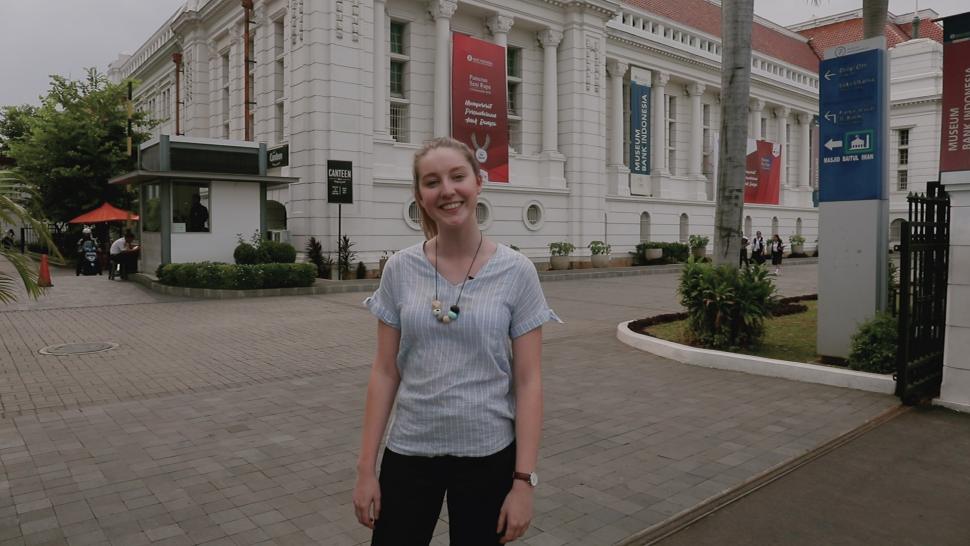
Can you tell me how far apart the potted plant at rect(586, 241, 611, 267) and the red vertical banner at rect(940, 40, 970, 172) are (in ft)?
77.3

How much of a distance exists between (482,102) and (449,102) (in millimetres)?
1241

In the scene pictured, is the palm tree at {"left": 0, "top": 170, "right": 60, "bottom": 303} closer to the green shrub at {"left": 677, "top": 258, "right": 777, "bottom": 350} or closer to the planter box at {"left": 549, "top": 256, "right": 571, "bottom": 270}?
the green shrub at {"left": 677, "top": 258, "right": 777, "bottom": 350}

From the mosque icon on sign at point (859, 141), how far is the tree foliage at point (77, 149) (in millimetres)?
29177

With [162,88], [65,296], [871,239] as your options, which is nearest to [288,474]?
[871,239]

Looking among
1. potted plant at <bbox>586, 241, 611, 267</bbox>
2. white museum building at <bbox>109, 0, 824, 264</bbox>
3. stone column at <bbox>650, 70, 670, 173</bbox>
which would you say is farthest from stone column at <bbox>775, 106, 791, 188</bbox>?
potted plant at <bbox>586, 241, 611, 267</bbox>

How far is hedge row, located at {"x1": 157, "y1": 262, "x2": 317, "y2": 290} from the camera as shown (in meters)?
17.6

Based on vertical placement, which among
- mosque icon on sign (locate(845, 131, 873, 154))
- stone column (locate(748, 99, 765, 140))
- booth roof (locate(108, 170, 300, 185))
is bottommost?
mosque icon on sign (locate(845, 131, 873, 154))

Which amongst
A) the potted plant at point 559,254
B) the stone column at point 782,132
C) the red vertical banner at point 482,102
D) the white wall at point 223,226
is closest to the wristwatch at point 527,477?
the white wall at point 223,226

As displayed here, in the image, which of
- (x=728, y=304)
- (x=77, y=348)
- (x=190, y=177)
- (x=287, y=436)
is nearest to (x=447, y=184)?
(x=287, y=436)

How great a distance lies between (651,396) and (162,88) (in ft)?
137

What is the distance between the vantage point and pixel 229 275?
17.5 metres

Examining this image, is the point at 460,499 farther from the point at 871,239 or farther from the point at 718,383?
the point at 871,239

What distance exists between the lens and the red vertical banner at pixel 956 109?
6.23 m

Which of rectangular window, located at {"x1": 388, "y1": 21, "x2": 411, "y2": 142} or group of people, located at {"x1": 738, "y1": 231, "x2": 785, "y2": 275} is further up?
rectangular window, located at {"x1": 388, "y1": 21, "x2": 411, "y2": 142}
